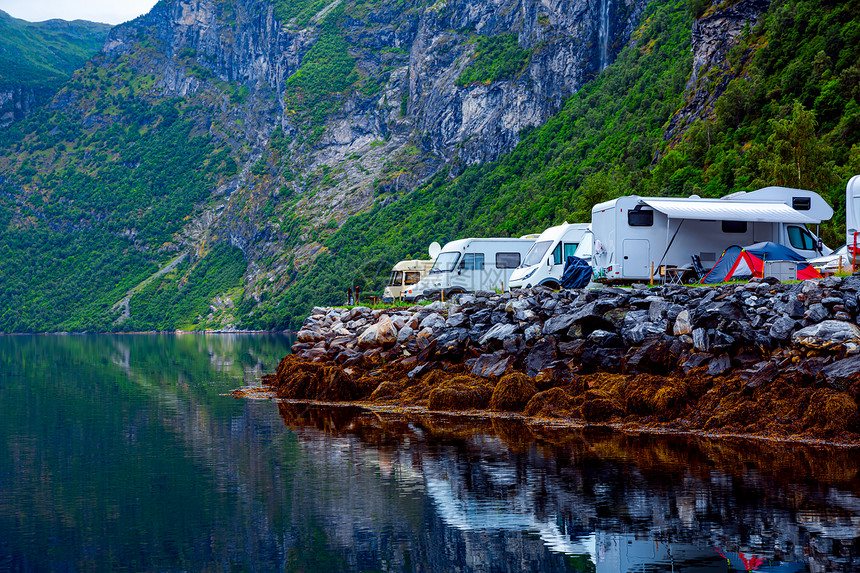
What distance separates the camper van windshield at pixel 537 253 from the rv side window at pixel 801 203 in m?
9.35

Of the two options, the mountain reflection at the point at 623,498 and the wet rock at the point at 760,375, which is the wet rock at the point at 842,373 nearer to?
the wet rock at the point at 760,375

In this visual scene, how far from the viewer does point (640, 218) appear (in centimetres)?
3016

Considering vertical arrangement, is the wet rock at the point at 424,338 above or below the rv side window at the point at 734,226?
below

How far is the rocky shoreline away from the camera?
65.7 ft

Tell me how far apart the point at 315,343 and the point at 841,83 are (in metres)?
44.8

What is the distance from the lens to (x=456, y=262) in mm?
42469

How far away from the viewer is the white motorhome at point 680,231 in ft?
98.2

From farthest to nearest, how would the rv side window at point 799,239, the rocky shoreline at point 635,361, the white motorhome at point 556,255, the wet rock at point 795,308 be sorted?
the white motorhome at point 556,255 → the rv side window at point 799,239 → the wet rock at point 795,308 → the rocky shoreline at point 635,361

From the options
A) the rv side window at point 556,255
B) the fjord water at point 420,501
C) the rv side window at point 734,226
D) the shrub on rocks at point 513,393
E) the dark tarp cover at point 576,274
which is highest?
the rv side window at point 734,226

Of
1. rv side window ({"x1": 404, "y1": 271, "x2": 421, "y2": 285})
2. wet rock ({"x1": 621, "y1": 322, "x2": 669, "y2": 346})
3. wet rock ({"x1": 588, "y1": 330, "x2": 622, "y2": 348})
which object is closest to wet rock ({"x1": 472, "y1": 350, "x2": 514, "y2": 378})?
wet rock ({"x1": 588, "y1": 330, "x2": 622, "y2": 348})

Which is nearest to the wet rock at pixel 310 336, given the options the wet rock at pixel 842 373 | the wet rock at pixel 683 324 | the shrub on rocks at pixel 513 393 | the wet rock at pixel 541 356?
the wet rock at pixel 541 356

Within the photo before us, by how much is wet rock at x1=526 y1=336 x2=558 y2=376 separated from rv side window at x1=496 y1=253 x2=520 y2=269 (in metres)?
15.8

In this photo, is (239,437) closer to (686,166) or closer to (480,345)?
(480,345)

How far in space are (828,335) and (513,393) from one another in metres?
8.84
